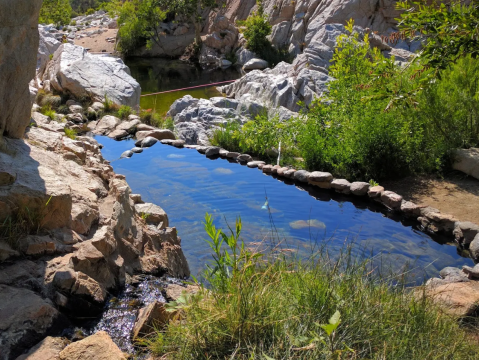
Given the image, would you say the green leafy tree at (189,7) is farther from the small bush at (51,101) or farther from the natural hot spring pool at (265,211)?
the natural hot spring pool at (265,211)

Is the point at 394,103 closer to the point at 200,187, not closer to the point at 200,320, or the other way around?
the point at 200,320

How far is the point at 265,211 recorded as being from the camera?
6.42 m

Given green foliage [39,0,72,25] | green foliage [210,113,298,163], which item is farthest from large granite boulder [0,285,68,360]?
green foliage [39,0,72,25]

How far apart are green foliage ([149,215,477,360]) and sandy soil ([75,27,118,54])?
102 ft

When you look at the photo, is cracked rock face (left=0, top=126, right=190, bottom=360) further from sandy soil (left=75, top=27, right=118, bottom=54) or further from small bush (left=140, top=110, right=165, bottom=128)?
sandy soil (left=75, top=27, right=118, bottom=54)

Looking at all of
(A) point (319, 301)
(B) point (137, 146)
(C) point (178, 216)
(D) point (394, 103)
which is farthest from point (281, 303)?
(B) point (137, 146)

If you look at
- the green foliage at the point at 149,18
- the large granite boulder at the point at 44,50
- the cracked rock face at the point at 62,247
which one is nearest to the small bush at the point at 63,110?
the large granite boulder at the point at 44,50

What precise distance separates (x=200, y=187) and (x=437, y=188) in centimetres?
369

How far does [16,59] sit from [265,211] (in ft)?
12.0

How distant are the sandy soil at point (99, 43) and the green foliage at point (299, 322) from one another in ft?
102

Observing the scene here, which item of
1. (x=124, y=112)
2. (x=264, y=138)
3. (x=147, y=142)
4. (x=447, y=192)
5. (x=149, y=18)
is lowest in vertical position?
(x=147, y=142)

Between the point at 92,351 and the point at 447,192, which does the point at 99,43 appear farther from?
the point at 92,351

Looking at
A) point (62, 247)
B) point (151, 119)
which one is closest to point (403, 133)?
point (62, 247)

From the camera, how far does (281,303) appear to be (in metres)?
2.51
